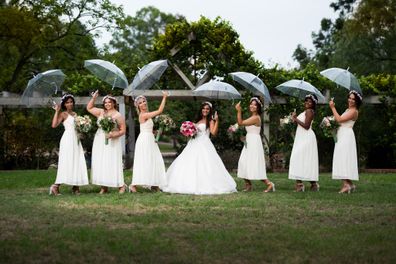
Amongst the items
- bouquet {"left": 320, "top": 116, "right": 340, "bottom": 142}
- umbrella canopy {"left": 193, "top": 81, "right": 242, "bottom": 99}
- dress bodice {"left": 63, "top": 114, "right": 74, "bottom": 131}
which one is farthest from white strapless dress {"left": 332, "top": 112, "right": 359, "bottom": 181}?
dress bodice {"left": 63, "top": 114, "right": 74, "bottom": 131}

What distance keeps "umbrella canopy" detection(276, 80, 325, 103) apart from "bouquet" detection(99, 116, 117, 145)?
146 inches

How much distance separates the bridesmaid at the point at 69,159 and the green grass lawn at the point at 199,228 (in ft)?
1.14

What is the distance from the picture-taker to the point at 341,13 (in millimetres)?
38000

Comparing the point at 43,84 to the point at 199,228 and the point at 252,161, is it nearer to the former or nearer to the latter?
the point at 252,161

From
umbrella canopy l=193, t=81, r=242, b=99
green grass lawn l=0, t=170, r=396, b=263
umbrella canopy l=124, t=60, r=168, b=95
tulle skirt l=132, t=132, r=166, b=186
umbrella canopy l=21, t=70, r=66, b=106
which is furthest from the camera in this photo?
umbrella canopy l=124, t=60, r=168, b=95

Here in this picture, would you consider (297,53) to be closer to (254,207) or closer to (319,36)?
(319,36)

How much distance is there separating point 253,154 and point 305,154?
43.4 inches

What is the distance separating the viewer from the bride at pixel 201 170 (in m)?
12.6

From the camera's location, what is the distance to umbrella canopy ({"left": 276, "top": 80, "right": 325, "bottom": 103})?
13.4 meters

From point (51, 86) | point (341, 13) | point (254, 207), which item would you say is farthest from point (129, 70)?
point (341, 13)

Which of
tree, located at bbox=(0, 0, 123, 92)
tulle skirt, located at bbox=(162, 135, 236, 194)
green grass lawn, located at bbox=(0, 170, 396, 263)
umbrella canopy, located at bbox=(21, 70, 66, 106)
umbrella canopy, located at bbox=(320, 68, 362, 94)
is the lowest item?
green grass lawn, located at bbox=(0, 170, 396, 263)

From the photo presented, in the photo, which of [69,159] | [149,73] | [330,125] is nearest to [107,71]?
[149,73]

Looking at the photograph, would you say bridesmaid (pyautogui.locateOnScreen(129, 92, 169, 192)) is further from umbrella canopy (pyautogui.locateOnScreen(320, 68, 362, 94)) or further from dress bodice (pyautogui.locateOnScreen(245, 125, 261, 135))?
umbrella canopy (pyautogui.locateOnScreen(320, 68, 362, 94))

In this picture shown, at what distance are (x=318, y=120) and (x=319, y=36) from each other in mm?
35710
